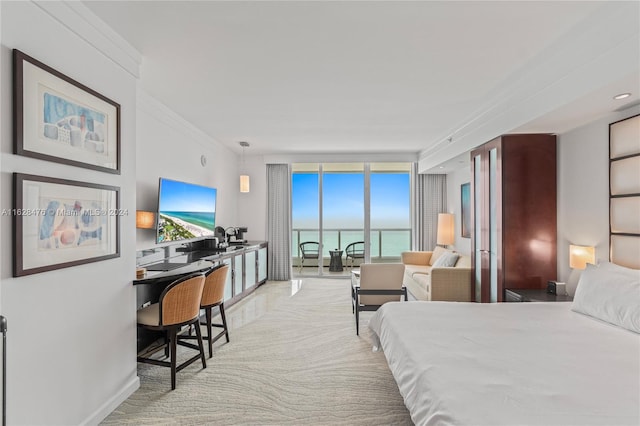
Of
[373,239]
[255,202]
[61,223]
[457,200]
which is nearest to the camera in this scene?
[61,223]

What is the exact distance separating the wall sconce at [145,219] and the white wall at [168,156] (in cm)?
11

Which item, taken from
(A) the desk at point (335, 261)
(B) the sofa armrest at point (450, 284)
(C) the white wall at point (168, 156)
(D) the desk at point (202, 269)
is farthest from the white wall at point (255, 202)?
(B) the sofa armrest at point (450, 284)

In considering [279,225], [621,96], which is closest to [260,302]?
[279,225]

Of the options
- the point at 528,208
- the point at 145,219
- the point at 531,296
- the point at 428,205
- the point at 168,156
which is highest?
the point at 168,156

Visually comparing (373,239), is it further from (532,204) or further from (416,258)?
(532,204)

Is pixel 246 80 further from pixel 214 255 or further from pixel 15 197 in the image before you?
pixel 214 255

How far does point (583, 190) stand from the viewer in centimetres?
316

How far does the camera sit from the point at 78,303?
2.02 m

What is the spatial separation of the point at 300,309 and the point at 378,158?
3.67m

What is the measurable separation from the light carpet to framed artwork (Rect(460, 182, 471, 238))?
10.1 feet

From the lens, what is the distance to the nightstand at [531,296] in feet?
10.3

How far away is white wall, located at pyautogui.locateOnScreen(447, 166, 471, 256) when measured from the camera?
19.1ft

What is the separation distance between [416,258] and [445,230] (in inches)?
32.4

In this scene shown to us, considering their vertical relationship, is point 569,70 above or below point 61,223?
above
